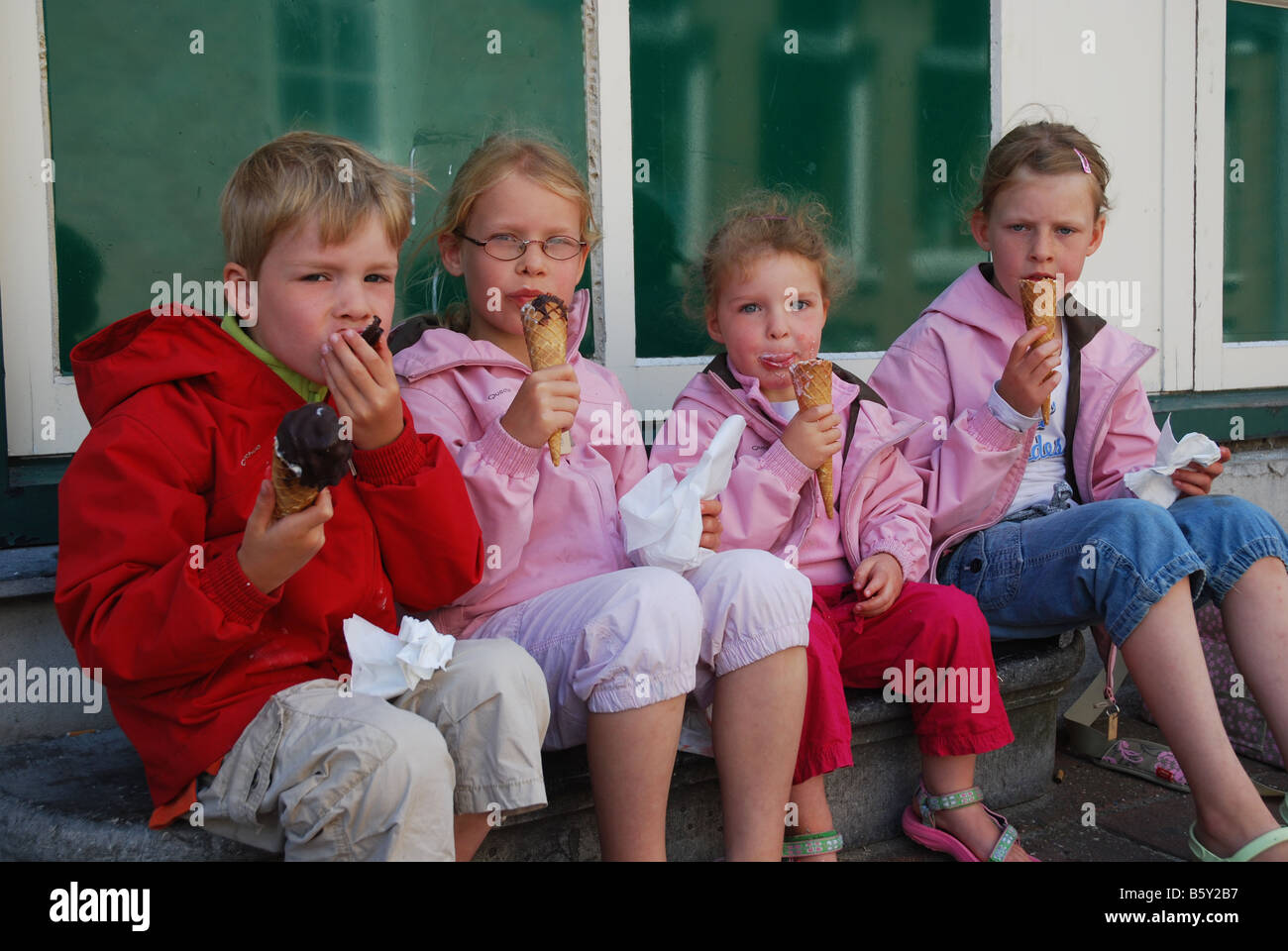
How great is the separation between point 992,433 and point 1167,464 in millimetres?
440

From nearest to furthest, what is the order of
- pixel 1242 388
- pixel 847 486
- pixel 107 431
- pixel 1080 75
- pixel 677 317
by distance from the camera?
pixel 107 431 < pixel 847 486 < pixel 677 317 < pixel 1080 75 < pixel 1242 388

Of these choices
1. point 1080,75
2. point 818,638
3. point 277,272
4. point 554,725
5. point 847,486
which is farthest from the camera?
point 1080,75

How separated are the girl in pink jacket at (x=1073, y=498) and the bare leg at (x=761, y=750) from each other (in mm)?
796

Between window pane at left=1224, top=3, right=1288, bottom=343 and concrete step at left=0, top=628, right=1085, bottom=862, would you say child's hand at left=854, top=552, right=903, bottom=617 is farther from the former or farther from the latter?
window pane at left=1224, top=3, right=1288, bottom=343

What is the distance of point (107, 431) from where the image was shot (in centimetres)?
197

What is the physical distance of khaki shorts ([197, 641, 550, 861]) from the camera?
1.88 metres

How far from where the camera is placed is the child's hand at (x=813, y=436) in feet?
8.48

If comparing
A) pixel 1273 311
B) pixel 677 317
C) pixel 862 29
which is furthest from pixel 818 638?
pixel 1273 311

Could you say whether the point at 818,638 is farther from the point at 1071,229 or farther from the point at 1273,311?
the point at 1273,311

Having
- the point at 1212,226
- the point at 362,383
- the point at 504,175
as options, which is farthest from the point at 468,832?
the point at 1212,226
